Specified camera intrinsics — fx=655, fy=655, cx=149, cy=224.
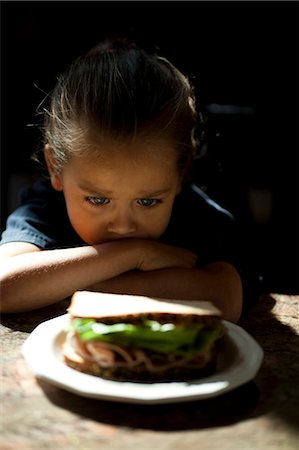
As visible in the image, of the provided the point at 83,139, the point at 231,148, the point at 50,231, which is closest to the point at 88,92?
the point at 83,139

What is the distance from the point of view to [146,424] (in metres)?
0.85

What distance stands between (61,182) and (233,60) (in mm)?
1885

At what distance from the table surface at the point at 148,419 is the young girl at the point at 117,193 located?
0.30 meters

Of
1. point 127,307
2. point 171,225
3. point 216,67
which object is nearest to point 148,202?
point 171,225

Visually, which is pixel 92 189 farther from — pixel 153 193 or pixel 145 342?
pixel 145 342

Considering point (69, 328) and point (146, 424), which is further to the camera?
point (69, 328)

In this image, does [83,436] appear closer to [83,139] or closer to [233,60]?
[83,139]

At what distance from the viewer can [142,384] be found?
0.92m

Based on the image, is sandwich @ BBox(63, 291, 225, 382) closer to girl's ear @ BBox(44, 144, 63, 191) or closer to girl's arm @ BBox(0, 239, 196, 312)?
girl's arm @ BBox(0, 239, 196, 312)

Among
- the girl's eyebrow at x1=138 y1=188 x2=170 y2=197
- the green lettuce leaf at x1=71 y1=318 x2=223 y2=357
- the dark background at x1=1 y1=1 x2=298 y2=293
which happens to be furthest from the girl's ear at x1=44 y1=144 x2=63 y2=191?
the dark background at x1=1 y1=1 x2=298 y2=293

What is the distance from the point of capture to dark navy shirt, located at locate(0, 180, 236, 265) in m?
1.59

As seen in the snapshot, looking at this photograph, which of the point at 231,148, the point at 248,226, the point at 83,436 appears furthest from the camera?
the point at 231,148

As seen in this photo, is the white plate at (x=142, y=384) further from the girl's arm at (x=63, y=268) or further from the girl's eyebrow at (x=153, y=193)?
the girl's eyebrow at (x=153, y=193)

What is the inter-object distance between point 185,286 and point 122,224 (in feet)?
0.65
